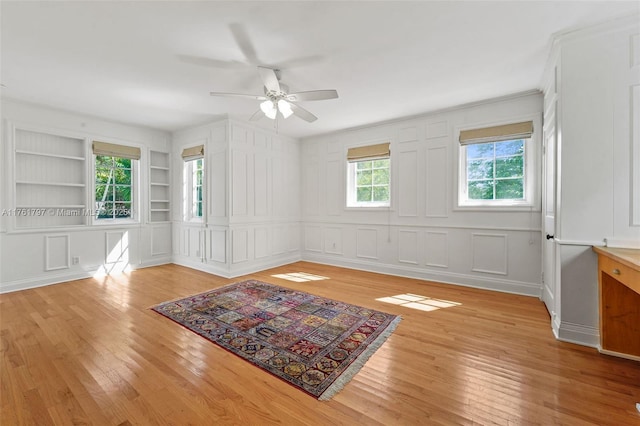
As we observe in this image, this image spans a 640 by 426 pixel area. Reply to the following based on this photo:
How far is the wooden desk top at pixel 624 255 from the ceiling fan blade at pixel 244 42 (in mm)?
3277

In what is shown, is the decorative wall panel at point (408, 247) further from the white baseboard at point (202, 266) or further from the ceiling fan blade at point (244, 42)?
the ceiling fan blade at point (244, 42)

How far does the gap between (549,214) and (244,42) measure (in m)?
3.71

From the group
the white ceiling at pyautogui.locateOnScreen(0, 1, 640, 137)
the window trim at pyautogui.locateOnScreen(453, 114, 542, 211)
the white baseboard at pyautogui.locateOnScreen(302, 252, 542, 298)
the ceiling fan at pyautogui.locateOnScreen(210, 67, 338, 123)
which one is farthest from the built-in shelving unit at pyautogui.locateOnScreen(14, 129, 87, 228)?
the window trim at pyautogui.locateOnScreen(453, 114, 542, 211)

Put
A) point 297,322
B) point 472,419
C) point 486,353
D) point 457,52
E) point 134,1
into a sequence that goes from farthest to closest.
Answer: point 297,322 < point 457,52 < point 486,353 < point 134,1 < point 472,419

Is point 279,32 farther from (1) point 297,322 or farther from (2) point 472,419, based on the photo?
(2) point 472,419

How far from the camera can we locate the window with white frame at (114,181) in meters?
4.86

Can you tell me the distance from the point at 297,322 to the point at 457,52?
3.20m

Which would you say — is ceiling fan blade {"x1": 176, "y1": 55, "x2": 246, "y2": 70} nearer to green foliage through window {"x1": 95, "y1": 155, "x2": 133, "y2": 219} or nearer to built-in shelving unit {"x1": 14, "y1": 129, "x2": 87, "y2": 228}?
built-in shelving unit {"x1": 14, "y1": 129, "x2": 87, "y2": 228}

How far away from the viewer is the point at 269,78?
264cm

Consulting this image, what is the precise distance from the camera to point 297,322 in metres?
2.87

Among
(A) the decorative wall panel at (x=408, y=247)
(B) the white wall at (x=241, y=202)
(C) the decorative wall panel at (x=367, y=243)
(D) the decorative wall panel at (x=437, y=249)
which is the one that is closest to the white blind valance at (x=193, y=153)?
(B) the white wall at (x=241, y=202)

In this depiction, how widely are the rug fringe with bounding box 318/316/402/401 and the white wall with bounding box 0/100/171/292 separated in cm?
492

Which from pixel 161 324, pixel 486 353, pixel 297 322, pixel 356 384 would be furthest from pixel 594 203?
pixel 161 324

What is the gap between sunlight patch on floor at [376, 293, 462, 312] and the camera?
10.8 feet
